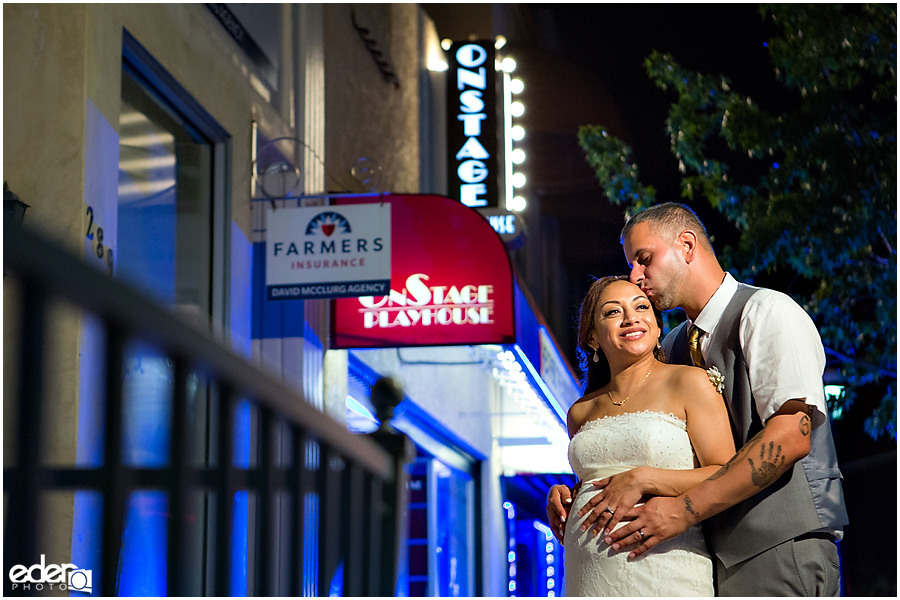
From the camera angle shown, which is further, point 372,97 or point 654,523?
point 372,97

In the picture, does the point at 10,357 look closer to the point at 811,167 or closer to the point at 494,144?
the point at 494,144

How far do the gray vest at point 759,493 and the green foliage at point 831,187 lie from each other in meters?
8.98

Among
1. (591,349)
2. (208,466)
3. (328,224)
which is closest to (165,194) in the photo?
(328,224)

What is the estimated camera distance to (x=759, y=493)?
2.67 m

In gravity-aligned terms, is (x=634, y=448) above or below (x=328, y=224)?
below

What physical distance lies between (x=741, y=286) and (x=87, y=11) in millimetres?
3960

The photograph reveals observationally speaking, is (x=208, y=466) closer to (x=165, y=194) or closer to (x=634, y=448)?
(x=634, y=448)

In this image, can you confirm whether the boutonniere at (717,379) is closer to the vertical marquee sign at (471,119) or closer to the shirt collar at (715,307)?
the shirt collar at (715,307)

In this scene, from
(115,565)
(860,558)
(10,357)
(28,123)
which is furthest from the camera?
(860,558)

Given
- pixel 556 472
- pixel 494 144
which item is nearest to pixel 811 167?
pixel 494 144

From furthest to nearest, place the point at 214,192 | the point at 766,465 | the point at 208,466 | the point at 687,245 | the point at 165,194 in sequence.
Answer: the point at 214,192
the point at 165,194
the point at 687,245
the point at 766,465
the point at 208,466

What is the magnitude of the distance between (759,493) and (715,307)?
22.0 inches

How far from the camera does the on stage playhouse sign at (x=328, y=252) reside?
22.8 feet

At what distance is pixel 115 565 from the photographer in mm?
1280
